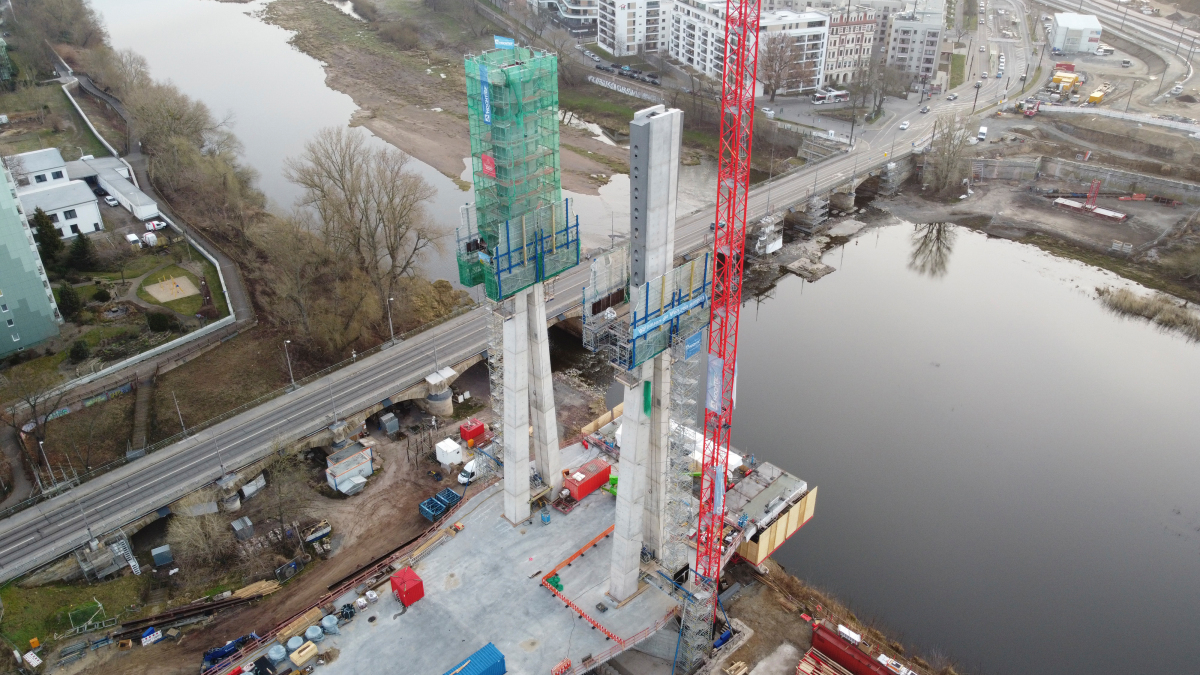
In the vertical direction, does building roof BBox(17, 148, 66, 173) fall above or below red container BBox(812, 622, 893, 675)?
above

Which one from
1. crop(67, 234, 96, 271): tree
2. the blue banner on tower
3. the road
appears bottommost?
the road

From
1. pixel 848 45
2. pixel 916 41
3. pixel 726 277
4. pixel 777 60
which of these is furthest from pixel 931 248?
pixel 726 277

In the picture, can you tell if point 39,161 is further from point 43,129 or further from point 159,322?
point 159,322

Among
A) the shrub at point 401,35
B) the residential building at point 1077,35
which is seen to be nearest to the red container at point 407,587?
the shrub at point 401,35

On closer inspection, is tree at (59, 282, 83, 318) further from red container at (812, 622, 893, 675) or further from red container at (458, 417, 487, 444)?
red container at (812, 622, 893, 675)

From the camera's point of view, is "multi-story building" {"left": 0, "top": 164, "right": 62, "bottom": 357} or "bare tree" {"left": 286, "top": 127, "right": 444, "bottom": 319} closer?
"multi-story building" {"left": 0, "top": 164, "right": 62, "bottom": 357}

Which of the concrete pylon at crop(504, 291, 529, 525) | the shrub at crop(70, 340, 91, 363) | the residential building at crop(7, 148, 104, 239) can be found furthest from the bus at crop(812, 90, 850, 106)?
the shrub at crop(70, 340, 91, 363)

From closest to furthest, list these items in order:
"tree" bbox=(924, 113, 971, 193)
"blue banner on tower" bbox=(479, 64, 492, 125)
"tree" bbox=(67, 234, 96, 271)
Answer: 1. "blue banner on tower" bbox=(479, 64, 492, 125)
2. "tree" bbox=(67, 234, 96, 271)
3. "tree" bbox=(924, 113, 971, 193)
